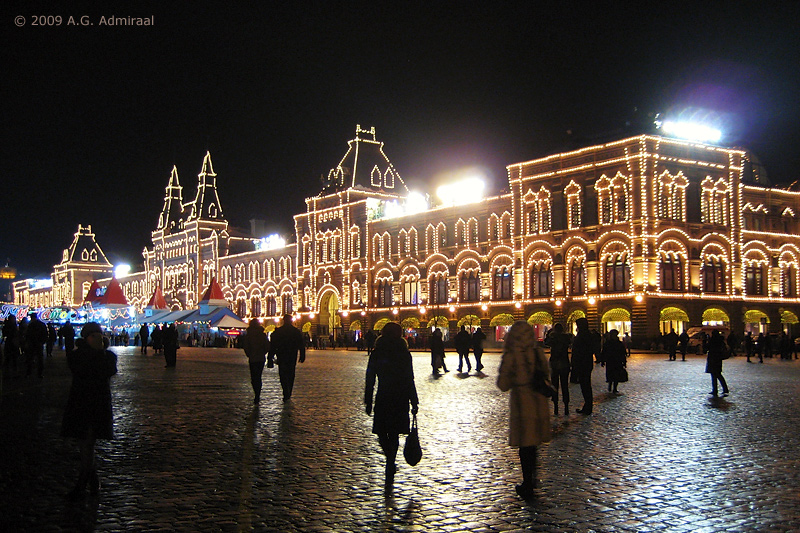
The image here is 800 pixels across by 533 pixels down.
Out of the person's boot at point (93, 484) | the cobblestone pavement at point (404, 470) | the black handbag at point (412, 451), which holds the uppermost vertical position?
the black handbag at point (412, 451)

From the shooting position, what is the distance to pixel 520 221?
61.5 m

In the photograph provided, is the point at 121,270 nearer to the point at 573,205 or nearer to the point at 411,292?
the point at 411,292

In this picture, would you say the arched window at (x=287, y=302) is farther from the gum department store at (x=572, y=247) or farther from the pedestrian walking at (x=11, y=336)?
the pedestrian walking at (x=11, y=336)

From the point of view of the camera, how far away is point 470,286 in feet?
217

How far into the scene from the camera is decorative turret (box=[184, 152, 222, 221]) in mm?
108625

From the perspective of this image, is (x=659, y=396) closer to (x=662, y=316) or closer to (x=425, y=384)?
(x=425, y=384)

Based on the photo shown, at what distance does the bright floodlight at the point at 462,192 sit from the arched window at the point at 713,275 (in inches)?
685

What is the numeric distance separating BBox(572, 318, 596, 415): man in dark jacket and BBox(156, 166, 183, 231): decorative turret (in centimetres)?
10467

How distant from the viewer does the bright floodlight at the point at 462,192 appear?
218ft

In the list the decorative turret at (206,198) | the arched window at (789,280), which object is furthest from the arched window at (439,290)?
the decorative turret at (206,198)

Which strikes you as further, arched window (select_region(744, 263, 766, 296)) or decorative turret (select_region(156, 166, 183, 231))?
decorative turret (select_region(156, 166, 183, 231))

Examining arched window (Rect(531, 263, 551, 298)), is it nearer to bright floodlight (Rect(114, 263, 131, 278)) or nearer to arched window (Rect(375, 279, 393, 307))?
arched window (Rect(375, 279, 393, 307))

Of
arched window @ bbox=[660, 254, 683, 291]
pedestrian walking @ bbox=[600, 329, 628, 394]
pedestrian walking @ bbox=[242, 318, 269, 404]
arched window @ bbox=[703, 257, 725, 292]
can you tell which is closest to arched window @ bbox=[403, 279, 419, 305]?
arched window @ bbox=[660, 254, 683, 291]

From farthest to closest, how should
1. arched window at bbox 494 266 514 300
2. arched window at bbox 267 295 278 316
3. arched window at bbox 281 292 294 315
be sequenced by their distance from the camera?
arched window at bbox 267 295 278 316
arched window at bbox 281 292 294 315
arched window at bbox 494 266 514 300
